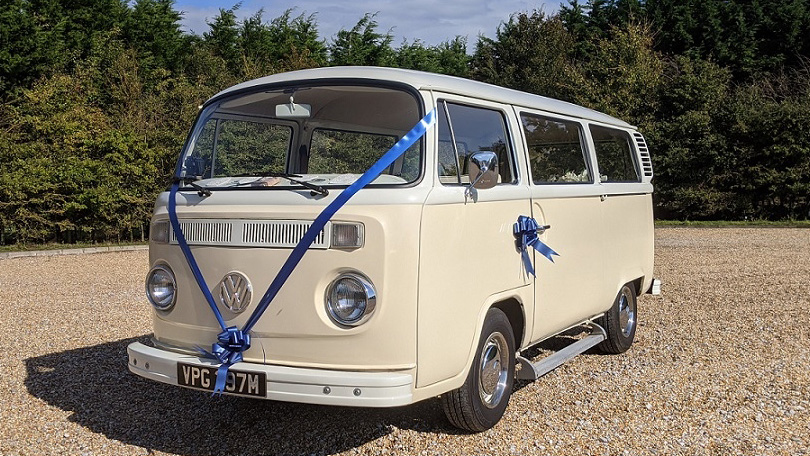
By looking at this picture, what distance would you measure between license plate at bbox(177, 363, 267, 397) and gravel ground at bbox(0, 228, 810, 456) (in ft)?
1.71

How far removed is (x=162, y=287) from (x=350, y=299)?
130cm

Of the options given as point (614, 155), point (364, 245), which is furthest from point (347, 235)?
point (614, 155)

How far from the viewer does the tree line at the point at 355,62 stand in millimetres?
18031

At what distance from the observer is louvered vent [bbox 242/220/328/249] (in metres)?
4.06

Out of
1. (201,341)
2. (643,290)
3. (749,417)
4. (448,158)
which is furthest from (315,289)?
(643,290)

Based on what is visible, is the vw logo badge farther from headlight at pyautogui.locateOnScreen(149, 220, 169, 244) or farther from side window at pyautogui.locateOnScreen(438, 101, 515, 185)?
side window at pyautogui.locateOnScreen(438, 101, 515, 185)

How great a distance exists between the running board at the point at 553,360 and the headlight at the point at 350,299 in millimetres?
1530

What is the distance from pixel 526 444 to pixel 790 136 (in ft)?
68.7

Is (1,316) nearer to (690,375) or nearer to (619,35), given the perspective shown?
(690,375)

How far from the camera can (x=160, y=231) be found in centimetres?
464

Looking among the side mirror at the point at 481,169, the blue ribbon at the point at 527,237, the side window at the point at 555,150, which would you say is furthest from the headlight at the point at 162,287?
the side window at the point at 555,150

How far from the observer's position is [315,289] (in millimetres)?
4020

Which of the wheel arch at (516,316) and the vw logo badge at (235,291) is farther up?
the vw logo badge at (235,291)

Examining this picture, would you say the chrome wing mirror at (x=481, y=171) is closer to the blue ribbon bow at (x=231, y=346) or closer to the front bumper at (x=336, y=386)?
the front bumper at (x=336, y=386)
